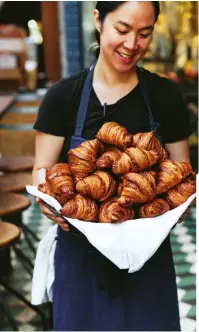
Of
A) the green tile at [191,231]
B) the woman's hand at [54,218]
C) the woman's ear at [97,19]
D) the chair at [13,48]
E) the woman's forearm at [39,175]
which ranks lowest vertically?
the green tile at [191,231]

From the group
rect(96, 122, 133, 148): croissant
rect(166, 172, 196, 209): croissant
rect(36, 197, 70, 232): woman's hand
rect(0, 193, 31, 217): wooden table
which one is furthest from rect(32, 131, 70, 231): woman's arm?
rect(0, 193, 31, 217): wooden table

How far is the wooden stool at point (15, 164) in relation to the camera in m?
3.65

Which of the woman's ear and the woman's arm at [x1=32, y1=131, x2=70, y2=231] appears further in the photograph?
the woman's arm at [x1=32, y1=131, x2=70, y2=231]

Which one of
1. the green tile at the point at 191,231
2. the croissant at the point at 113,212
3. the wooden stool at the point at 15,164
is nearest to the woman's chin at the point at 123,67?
the croissant at the point at 113,212

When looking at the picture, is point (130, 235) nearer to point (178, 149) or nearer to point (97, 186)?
point (97, 186)

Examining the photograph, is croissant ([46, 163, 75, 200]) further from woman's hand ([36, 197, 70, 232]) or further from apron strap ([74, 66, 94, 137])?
apron strap ([74, 66, 94, 137])

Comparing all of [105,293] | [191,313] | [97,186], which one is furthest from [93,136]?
[191,313]

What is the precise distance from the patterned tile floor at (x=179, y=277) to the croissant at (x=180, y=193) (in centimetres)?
157

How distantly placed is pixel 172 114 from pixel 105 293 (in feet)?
2.22

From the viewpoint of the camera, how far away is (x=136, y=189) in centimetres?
142

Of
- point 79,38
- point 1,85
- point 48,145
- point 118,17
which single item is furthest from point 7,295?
point 1,85

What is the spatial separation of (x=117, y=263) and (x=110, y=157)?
0.32 meters

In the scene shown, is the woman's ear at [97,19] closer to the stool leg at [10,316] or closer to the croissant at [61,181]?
the croissant at [61,181]

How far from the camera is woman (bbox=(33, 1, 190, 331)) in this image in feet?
5.62
